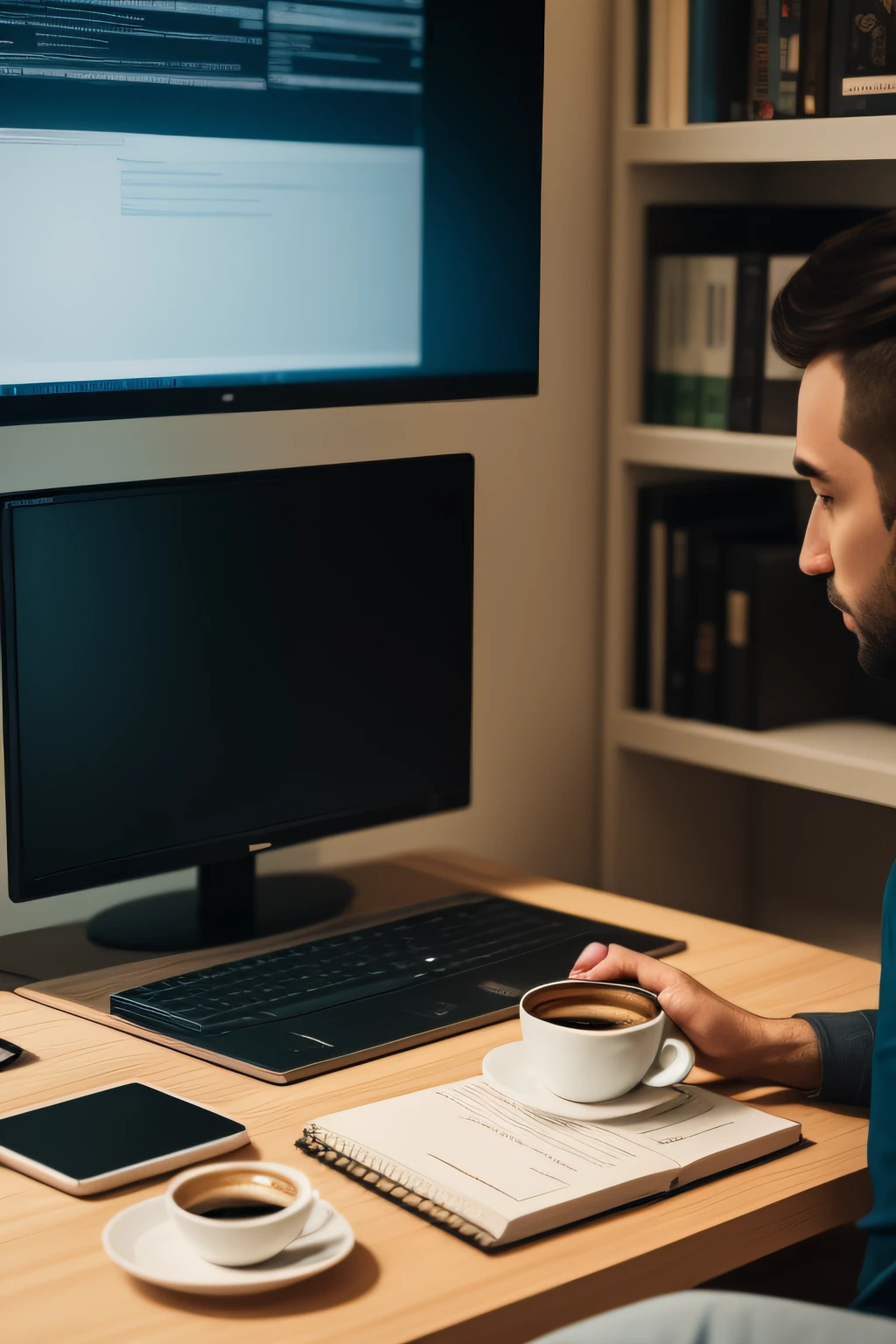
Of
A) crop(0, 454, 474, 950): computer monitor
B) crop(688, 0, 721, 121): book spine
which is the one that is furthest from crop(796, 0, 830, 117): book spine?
crop(0, 454, 474, 950): computer monitor

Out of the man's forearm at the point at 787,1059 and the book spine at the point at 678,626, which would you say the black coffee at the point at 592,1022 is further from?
the book spine at the point at 678,626

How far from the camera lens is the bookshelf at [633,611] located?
6.72 feet

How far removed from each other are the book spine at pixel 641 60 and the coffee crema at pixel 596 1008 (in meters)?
1.29

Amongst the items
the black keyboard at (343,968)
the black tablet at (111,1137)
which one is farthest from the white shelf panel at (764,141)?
the black tablet at (111,1137)

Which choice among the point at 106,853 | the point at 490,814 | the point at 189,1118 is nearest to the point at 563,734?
the point at 490,814

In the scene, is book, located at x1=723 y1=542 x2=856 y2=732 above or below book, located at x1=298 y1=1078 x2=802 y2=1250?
above

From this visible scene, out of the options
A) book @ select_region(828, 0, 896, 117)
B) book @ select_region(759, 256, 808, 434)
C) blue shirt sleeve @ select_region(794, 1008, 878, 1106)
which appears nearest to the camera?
blue shirt sleeve @ select_region(794, 1008, 878, 1106)

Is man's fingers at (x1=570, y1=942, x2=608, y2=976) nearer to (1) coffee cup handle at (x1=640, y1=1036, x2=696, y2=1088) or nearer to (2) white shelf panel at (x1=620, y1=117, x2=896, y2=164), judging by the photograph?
(1) coffee cup handle at (x1=640, y1=1036, x2=696, y2=1088)

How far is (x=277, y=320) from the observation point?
5.80ft

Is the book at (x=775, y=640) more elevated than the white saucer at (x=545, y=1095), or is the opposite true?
the book at (x=775, y=640)

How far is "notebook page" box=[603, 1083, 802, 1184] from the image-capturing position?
1.19m

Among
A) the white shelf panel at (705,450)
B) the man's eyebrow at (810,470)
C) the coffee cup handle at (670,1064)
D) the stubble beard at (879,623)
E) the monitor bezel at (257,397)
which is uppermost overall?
the monitor bezel at (257,397)

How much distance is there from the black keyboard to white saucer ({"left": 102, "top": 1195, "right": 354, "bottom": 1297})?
0.34 meters

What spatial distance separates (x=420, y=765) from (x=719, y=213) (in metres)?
0.96
